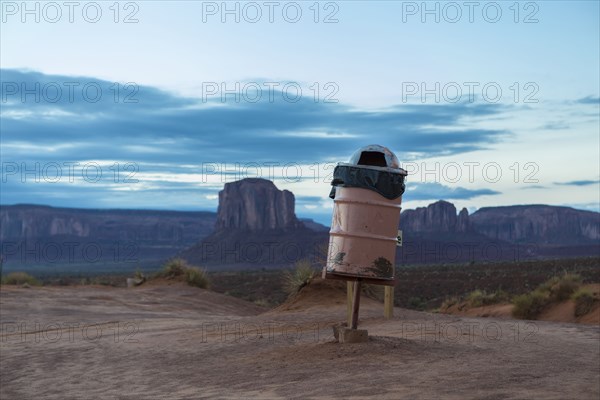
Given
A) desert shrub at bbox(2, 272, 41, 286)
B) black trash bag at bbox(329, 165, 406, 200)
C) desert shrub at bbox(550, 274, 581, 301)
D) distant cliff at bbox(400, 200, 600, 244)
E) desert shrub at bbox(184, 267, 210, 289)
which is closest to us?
black trash bag at bbox(329, 165, 406, 200)

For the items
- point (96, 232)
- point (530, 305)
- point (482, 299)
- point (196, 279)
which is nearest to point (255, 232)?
point (96, 232)

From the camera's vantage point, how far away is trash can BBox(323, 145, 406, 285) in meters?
11.3

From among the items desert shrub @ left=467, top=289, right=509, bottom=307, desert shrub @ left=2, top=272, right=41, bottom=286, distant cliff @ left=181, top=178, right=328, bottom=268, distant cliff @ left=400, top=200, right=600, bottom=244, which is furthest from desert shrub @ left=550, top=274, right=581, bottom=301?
distant cliff @ left=400, top=200, right=600, bottom=244

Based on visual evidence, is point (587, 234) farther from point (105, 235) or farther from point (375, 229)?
point (375, 229)

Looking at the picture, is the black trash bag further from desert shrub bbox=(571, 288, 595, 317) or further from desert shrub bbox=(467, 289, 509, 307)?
desert shrub bbox=(467, 289, 509, 307)

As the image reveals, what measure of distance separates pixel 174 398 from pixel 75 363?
14.6ft

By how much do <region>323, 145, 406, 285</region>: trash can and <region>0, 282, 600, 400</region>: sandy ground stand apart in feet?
3.89

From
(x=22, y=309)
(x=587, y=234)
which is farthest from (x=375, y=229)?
(x=587, y=234)

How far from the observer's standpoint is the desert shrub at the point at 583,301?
25016mm

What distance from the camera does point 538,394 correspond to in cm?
851

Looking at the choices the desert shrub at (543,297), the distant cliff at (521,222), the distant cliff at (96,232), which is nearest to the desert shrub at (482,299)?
the desert shrub at (543,297)

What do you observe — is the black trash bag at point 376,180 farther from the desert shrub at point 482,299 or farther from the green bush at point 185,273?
the green bush at point 185,273

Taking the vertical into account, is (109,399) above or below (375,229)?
below

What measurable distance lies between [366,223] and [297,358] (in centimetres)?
221
